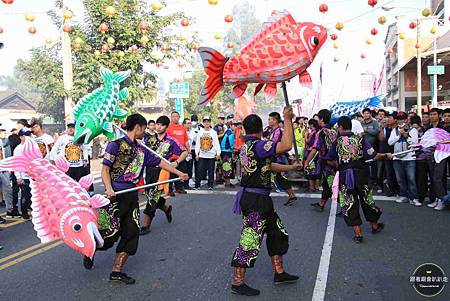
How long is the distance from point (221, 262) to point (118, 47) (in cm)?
1236

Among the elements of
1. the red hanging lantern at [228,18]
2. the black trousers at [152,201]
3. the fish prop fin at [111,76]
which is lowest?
the black trousers at [152,201]

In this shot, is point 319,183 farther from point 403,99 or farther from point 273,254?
point 403,99

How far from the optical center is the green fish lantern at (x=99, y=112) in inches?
163

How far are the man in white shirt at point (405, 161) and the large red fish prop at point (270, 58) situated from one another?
3903 mm

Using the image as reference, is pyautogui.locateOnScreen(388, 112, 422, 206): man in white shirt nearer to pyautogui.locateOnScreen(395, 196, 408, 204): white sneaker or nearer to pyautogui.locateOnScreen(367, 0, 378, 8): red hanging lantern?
pyautogui.locateOnScreen(395, 196, 408, 204): white sneaker

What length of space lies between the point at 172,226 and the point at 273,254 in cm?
270

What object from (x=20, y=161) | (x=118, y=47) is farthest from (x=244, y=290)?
(x=118, y=47)

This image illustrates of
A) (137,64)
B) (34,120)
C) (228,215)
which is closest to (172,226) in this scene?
(228,215)

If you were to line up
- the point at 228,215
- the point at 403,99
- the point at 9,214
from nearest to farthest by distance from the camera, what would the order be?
the point at 228,215
the point at 9,214
the point at 403,99

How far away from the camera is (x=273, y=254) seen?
3945mm

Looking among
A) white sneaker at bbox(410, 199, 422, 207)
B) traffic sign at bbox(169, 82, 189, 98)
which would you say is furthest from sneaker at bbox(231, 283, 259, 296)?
traffic sign at bbox(169, 82, 189, 98)

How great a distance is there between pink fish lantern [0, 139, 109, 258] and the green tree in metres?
Result: 10.3

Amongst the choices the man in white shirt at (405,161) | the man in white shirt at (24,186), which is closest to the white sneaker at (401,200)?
the man in white shirt at (405,161)

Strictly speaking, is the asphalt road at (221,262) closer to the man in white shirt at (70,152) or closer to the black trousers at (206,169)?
the man in white shirt at (70,152)
